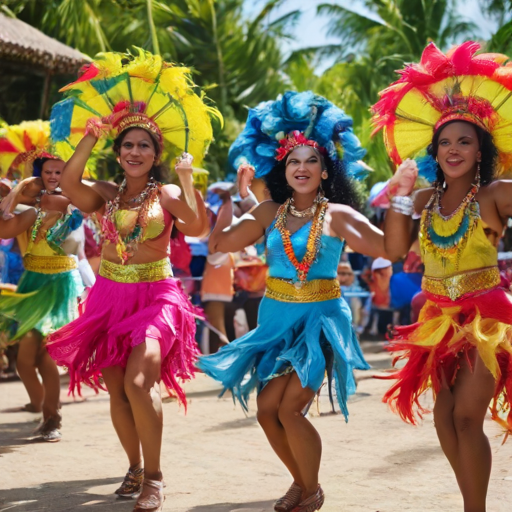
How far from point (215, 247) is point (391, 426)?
2590 mm

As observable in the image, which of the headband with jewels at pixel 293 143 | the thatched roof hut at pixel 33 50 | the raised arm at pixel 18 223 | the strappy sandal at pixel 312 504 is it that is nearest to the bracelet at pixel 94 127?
the headband with jewels at pixel 293 143

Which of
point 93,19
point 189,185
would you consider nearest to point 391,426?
point 189,185

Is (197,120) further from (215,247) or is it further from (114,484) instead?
(114,484)

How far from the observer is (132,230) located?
495 cm

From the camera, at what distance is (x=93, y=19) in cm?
1512

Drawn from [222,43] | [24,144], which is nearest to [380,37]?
[222,43]

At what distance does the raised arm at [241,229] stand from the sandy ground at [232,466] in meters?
1.39

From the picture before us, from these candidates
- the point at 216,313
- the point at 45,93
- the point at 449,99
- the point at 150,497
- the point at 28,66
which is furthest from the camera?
the point at 45,93

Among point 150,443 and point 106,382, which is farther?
point 106,382

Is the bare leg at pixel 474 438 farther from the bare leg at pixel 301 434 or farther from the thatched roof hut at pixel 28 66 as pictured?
the thatched roof hut at pixel 28 66

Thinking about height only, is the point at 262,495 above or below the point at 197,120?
below

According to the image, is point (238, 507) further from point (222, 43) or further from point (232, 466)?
point (222, 43)

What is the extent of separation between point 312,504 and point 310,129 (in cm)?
200

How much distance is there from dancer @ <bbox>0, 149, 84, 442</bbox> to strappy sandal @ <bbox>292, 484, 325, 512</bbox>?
2689 mm
